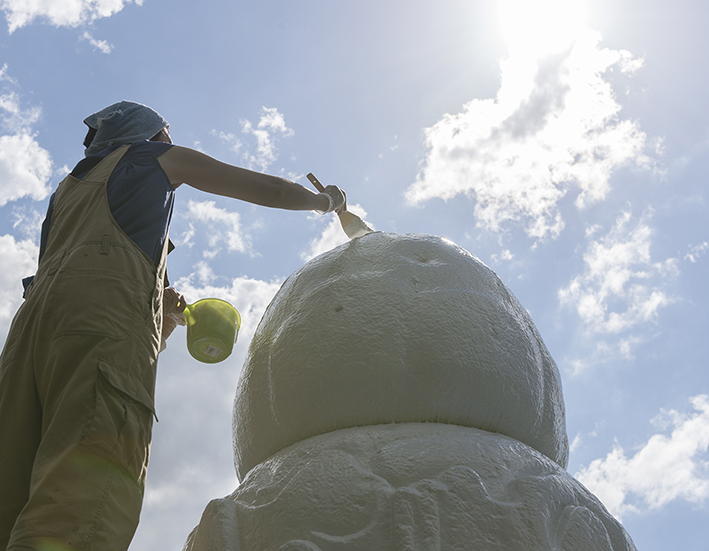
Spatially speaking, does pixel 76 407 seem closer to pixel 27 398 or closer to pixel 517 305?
pixel 27 398

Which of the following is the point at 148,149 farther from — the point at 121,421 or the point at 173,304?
the point at 121,421

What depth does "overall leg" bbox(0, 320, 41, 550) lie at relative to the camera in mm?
2180

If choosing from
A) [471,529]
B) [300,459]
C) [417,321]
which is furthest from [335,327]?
[471,529]

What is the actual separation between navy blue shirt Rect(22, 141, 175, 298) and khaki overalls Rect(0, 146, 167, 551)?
0.05 m

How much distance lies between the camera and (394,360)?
2.49 metres

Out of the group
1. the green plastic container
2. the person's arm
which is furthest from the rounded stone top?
the person's arm

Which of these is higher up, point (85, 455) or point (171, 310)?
point (171, 310)

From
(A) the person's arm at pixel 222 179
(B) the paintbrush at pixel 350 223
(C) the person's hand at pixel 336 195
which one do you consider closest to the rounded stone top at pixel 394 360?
(A) the person's arm at pixel 222 179

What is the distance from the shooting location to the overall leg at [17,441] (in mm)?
2180

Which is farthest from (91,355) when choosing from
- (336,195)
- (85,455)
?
(336,195)

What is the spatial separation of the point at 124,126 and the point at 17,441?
1243 mm

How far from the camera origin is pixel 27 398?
2.21 m

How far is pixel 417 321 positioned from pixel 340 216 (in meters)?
1.19

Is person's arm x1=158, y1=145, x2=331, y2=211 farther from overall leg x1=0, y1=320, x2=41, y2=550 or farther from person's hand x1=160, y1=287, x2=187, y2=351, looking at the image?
overall leg x1=0, y1=320, x2=41, y2=550
